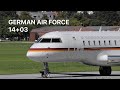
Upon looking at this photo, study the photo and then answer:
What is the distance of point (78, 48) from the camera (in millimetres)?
27859

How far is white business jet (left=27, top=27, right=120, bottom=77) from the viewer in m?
26.5

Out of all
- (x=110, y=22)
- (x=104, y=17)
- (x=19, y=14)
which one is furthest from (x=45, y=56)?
(x=19, y=14)

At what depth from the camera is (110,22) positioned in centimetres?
16775

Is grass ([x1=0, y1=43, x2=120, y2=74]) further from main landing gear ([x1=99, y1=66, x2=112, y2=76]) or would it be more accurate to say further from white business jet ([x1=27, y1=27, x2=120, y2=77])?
white business jet ([x1=27, y1=27, x2=120, y2=77])

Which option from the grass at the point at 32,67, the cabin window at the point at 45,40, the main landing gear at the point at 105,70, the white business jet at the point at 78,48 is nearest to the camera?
the white business jet at the point at 78,48

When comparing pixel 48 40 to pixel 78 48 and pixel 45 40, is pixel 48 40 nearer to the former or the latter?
pixel 45 40

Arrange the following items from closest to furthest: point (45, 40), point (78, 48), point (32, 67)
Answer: point (45, 40), point (78, 48), point (32, 67)

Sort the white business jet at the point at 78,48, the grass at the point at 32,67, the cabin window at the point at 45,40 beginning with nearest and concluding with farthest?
the white business jet at the point at 78,48, the cabin window at the point at 45,40, the grass at the point at 32,67

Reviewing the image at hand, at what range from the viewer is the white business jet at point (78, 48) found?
26528 mm

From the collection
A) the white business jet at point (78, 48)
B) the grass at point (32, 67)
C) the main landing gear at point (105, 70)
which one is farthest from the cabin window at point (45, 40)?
the grass at point (32, 67)

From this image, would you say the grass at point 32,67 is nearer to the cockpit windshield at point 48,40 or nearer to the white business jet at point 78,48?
the white business jet at point 78,48

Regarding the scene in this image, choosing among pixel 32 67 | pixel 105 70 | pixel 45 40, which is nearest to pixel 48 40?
pixel 45 40
